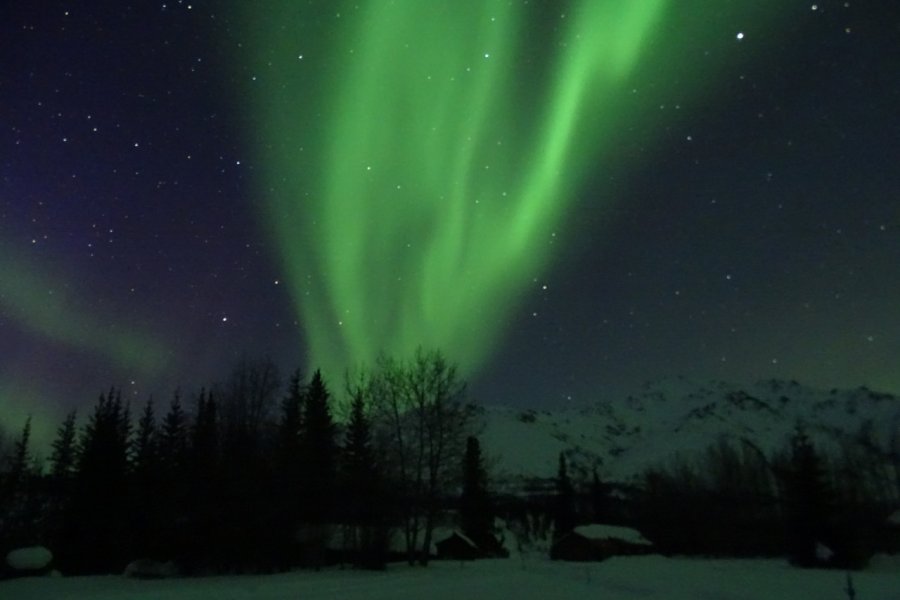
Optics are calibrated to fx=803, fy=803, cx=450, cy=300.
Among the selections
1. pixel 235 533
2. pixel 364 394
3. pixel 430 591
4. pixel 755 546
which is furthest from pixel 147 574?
pixel 755 546

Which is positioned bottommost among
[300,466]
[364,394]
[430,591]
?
[430,591]

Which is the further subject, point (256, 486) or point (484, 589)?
point (256, 486)

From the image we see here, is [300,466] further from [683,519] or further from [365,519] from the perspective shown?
[683,519]

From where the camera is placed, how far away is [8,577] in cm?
4572

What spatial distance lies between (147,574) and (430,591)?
86.4 feet

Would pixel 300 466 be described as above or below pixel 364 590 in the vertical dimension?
above

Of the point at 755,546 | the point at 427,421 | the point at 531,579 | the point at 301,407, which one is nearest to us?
the point at 531,579

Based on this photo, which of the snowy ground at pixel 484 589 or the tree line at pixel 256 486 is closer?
the snowy ground at pixel 484 589

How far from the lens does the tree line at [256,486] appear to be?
174ft

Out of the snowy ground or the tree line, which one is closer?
the snowy ground

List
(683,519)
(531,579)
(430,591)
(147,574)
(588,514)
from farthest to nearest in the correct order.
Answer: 1. (588,514)
2. (683,519)
3. (147,574)
4. (531,579)
5. (430,591)

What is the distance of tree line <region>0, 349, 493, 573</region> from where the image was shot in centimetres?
5312

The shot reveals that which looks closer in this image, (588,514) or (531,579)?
(531,579)

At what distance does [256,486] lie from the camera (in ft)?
180
